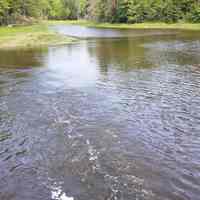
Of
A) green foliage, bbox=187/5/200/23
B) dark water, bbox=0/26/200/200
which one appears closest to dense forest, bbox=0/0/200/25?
green foliage, bbox=187/5/200/23

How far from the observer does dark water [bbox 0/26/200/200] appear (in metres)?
8.11

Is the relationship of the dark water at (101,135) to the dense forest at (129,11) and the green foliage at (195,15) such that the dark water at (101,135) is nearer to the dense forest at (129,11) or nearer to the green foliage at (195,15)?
the dense forest at (129,11)

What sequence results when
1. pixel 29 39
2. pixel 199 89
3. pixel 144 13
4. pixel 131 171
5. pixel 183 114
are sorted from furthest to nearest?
pixel 144 13
pixel 29 39
pixel 199 89
pixel 183 114
pixel 131 171

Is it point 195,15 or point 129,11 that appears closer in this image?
point 195,15

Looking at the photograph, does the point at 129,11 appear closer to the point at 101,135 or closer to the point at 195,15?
the point at 195,15

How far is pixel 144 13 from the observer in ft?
311

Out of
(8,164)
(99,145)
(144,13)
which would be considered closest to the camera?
(8,164)

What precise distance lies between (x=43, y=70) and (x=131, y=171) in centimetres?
1822

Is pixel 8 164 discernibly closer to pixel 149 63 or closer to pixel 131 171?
pixel 131 171

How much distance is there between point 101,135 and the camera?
11414mm

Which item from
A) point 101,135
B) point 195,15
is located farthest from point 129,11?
point 101,135

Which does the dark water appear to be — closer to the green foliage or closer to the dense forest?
the dense forest

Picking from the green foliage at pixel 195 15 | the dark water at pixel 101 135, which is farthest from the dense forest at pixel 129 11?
the dark water at pixel 101 135

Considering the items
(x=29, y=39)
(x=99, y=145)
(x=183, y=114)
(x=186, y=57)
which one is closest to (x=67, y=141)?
(x=99, y=145)
